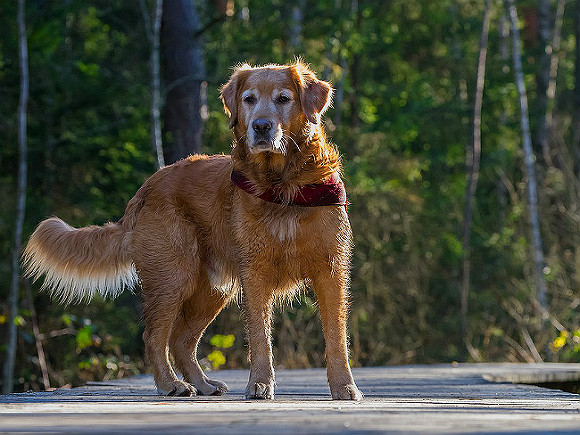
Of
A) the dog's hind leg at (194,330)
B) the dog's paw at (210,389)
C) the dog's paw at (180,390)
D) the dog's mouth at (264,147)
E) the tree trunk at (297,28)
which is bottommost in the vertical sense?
the dog's paw at (210,389)

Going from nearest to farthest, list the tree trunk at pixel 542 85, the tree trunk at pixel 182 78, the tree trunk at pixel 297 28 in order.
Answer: the tree trunk at pixel 182 78
the tree trunk at pixel 297 28
the tree trunk at pixel 542 85

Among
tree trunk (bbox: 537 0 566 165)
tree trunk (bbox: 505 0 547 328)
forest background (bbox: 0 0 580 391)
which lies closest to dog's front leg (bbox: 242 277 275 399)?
forest background (bbox: 0 0 580 391)

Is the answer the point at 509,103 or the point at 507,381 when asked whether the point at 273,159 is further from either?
the point at 509,103

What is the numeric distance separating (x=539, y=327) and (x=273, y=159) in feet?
37.5

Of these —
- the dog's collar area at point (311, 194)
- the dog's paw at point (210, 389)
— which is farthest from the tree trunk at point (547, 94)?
the dog's collar area at point (311, 194)

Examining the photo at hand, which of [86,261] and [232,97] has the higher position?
[232,97]

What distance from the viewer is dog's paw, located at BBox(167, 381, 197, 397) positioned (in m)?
6.58

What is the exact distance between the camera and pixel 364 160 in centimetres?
1972

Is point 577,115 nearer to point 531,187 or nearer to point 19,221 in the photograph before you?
point 531,187

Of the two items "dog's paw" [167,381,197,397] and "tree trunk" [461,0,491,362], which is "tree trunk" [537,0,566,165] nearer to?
"tree trunk" [461,0,491,362]

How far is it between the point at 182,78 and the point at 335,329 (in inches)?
377

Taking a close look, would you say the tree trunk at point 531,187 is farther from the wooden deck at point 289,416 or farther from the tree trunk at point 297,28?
the wooden deck at point 289,416

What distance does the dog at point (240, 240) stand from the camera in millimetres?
6215

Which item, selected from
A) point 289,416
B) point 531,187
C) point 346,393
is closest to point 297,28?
point 531,187
